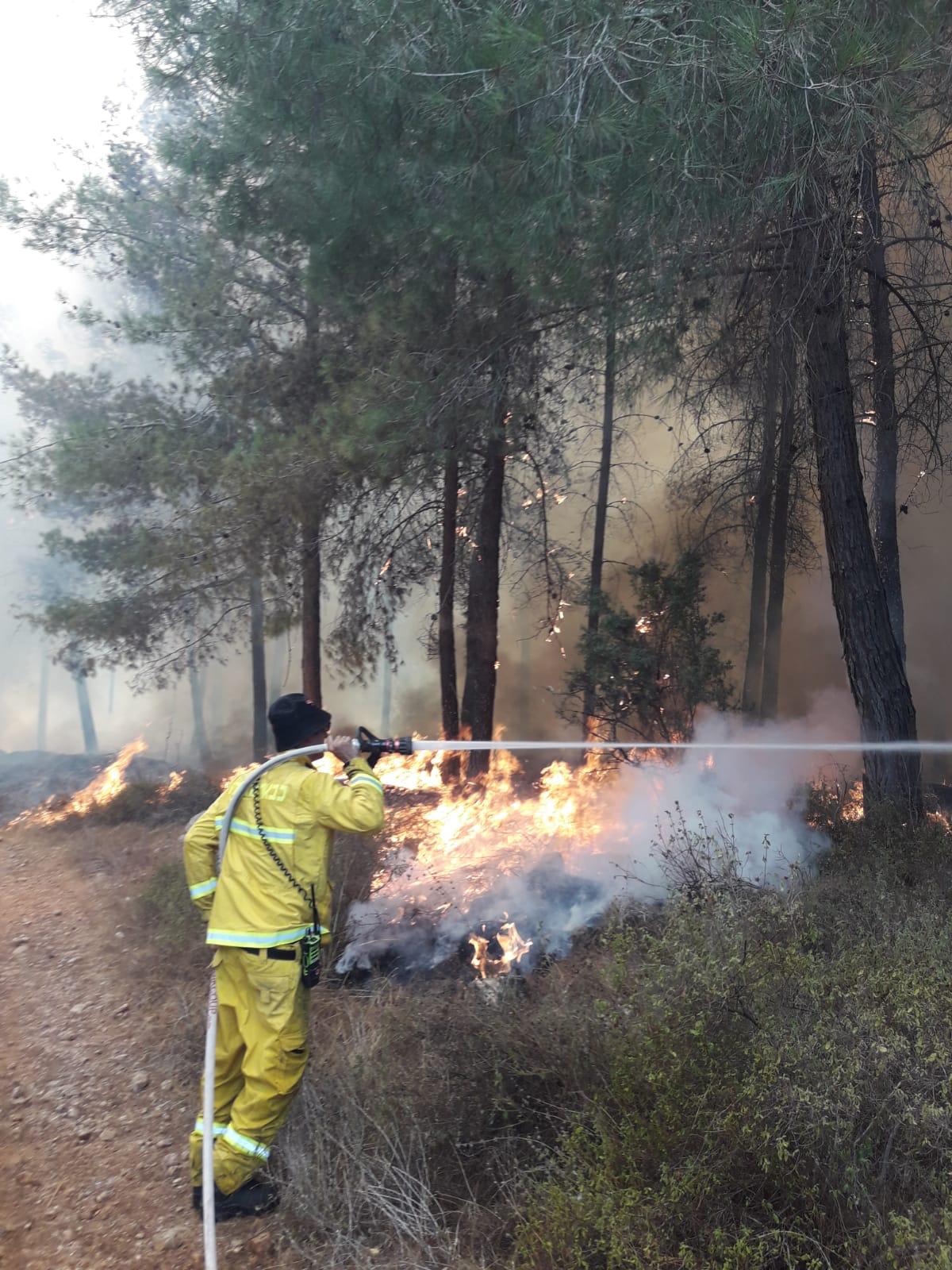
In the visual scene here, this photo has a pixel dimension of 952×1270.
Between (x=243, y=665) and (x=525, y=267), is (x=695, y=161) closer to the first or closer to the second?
(x=525, y=267)

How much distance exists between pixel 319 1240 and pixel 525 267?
547 cm

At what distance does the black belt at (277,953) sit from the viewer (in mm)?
3681

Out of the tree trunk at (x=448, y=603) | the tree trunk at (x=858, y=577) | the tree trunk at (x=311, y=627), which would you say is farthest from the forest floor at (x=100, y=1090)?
the tree trunk at (x=858, y=577)

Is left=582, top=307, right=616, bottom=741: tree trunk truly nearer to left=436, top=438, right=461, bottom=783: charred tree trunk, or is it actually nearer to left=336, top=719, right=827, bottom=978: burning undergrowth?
left=336, top=719, right=827, bottom=978: burning undergrowth

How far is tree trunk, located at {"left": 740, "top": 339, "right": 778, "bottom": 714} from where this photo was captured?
380 inches

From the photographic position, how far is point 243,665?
30281mm

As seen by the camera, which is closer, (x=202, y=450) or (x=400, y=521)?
(x=202, y=450)

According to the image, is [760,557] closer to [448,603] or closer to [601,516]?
[601,516]

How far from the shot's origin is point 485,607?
10828 mm

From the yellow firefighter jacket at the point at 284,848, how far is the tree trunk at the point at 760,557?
233 inches

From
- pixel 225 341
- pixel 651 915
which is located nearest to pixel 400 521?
pixel 225 341

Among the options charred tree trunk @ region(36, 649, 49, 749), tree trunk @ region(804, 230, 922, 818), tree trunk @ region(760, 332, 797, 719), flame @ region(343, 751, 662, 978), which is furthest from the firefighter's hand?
charred tree trunk @ region(36, 649, 49, 749)

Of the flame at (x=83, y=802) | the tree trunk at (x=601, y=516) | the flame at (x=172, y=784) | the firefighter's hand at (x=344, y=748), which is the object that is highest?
the tree trunk at (x=601, y=516)

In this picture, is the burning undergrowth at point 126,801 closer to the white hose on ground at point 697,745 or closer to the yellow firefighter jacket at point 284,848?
the white hose on ground at point 697,745
